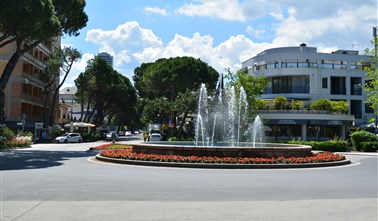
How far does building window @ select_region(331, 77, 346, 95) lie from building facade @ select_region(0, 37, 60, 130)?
126 ft

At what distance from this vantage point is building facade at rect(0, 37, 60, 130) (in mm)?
55781

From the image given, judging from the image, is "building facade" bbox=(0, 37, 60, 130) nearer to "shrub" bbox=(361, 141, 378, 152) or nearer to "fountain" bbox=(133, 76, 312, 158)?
"fountain" bbox=(133, 76, 312, 158)

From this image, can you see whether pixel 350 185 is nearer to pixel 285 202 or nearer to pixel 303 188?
pixel 303 188

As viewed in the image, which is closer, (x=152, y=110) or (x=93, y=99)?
(x=152, y=110)

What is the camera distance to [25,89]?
59.7 metres

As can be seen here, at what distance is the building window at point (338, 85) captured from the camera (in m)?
62.1

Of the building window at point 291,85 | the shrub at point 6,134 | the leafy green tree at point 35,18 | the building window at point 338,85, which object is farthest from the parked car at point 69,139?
the building window at point 338,85

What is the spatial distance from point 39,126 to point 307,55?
37191 mm

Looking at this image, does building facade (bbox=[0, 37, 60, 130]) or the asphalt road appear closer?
the asphalt road

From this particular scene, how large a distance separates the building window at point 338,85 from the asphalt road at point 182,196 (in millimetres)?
49342

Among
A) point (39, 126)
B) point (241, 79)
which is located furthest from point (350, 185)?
point (39, 126)

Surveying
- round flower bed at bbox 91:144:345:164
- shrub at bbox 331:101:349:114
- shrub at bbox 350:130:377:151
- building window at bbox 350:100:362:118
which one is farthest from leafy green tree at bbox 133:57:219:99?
round flower bed at bbox 91:144:345:164

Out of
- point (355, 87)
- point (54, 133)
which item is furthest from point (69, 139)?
point (355, 87)

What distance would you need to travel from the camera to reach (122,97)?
75062 millimetres
